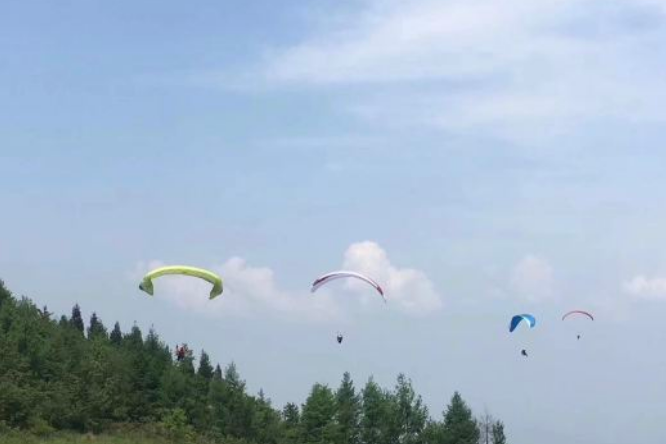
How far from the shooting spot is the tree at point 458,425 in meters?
109

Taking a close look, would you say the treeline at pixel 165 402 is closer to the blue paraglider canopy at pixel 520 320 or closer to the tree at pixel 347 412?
the tree at pixel 347 412

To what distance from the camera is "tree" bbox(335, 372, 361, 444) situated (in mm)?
100500

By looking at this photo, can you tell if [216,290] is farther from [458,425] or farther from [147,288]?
[458,425]

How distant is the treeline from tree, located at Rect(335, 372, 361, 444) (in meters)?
0.10

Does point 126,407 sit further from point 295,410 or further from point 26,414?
point 295,410

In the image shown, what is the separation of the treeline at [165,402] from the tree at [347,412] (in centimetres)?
10

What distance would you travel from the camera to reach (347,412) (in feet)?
333

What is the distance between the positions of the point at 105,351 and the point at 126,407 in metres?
7.95

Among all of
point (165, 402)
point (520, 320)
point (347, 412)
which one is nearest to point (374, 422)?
point (347, 412)

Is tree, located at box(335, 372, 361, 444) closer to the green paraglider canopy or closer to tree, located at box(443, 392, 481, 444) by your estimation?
tree, located at box(443, 392, 481, 444)

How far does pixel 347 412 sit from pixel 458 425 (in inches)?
576

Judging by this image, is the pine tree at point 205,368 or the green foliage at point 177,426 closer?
the green foliage at point 177,426

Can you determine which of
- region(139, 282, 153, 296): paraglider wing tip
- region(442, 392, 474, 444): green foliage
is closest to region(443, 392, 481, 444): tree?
region(442, 392, 474, 444): green foliage

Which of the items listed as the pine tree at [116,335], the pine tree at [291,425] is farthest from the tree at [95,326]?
the pine tree at [291,425]
